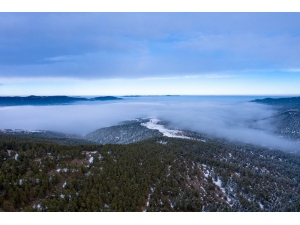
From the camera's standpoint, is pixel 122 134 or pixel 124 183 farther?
pixel 122 134

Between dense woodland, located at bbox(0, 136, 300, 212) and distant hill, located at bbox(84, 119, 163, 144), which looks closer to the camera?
dense woodland, located at bbox(0, 136, 300, 212)

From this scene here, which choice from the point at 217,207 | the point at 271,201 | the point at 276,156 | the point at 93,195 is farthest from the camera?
the point at 276,156

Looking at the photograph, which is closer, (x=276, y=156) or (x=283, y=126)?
(x=276, y=156)

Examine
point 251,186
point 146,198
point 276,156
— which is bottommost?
point 276,156

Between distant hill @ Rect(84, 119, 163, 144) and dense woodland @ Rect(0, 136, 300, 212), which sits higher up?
dense woodland @ Rect(0, 136, 300, 212)

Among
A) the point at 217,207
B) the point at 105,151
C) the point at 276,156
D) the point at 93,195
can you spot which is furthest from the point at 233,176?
the point at 276,156

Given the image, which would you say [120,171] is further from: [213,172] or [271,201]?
[271,201]

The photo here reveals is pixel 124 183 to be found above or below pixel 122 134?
above

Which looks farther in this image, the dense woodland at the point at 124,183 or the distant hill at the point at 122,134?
the distant hill at the point at 122,134
